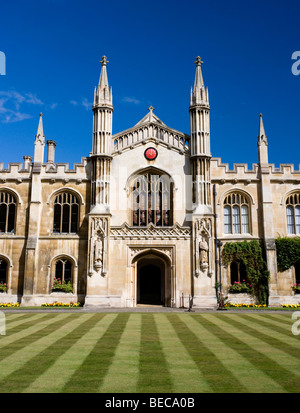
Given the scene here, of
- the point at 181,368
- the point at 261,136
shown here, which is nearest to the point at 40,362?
the point at 181,368

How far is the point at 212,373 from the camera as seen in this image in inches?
316

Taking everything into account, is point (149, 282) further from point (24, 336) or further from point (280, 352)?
point (280, 352)

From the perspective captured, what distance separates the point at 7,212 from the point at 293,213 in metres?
19.8

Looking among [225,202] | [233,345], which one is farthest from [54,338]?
[225,202]

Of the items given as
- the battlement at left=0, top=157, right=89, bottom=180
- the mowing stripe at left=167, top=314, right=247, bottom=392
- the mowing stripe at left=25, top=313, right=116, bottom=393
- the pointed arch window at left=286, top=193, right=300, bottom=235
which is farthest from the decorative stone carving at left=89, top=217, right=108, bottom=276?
the pointed arch window at left=286, top=193, right=300, bottom=235

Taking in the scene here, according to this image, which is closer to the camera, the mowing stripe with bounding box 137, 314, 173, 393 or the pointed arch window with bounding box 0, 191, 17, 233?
the mowing stripe with bounding box 137, 314, 173, 393

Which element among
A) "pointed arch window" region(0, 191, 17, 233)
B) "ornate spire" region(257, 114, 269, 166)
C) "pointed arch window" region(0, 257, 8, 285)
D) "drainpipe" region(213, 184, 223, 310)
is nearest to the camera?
"drainpipe" region(213, 184, 223, 310)

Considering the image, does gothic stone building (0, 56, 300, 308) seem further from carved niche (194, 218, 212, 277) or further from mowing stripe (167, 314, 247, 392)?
mowing stripe (167, 314, 247, 392)

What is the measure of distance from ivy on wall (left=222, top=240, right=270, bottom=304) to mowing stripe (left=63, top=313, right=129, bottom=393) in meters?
14.9

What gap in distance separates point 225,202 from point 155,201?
4.87m

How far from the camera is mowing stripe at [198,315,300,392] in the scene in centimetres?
766

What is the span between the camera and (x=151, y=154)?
1078 inches

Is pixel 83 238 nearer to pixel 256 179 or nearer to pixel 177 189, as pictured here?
pixel 177 189
